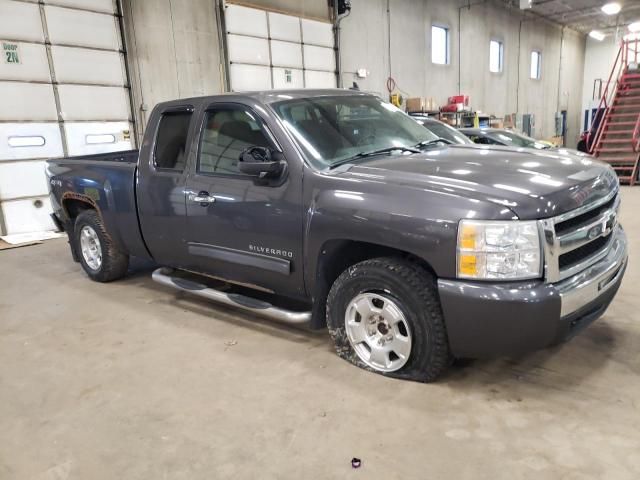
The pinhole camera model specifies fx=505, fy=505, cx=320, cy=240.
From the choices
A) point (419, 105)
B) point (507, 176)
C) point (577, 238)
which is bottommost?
point (577, 238)

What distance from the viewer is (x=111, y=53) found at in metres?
9.05

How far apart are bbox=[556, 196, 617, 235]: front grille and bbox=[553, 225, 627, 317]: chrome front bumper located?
24 centimetres

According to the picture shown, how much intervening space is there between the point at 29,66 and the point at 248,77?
4.23 metres

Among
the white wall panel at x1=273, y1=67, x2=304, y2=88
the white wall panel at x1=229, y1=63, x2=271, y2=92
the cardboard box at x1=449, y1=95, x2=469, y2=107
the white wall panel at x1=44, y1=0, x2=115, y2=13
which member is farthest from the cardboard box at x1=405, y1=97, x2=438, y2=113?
the white wall panel at x1=44, y1=0, x2=115, y2=13

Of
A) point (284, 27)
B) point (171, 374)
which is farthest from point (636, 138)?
point (171, 374)

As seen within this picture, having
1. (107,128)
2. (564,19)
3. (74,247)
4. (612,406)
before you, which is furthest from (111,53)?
(564,19)

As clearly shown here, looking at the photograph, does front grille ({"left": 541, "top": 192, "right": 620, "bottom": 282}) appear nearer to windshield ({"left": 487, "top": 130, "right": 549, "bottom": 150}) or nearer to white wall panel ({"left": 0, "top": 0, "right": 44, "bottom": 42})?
windshield ({"left": 487, "top": 130, "right": 549, "bottom": 150})

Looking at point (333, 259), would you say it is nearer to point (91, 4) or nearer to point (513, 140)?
point (513, 140)

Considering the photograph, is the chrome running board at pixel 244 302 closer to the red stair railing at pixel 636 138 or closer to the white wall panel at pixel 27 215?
the white wall panel at pixel 27 215

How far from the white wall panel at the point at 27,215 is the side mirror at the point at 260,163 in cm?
→ 694

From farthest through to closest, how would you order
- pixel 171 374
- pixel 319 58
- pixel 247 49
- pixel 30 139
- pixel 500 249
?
pixel 319 58 → pixel 247 49 → pixel 30 139 → pixel 171 374 → pixel 500 249

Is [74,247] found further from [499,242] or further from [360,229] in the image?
[499,242]

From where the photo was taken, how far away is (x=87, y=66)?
8.80 metres

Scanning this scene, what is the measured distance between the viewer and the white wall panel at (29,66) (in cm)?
798
